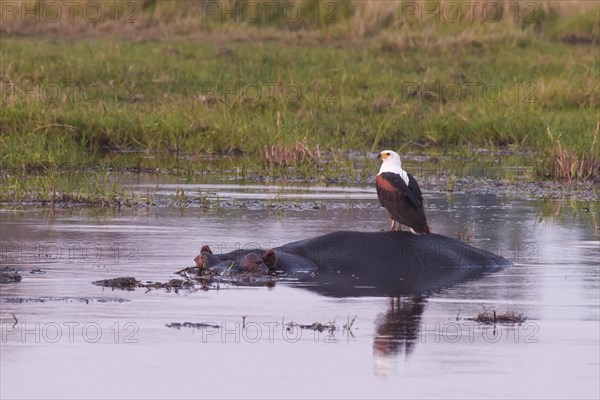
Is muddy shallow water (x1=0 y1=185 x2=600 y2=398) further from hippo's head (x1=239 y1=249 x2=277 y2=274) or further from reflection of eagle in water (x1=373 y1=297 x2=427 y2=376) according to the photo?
hippo's head (x1=239 y1=249 x2=277 y2=274)

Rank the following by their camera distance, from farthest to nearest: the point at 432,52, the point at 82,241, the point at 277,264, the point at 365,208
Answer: the point at 432,52 < the point at 365,208 < the point at 82,241 < the point at 277,264

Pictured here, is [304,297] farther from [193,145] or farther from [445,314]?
[193,145]

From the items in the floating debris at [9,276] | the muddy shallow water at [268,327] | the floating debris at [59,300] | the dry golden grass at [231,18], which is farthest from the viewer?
the dry golden grass at [231,18]

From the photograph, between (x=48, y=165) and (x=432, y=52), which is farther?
(x=432, y=52)

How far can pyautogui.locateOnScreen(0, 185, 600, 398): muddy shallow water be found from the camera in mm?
6469

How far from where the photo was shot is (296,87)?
67.5 ft

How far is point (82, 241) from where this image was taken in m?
10.8

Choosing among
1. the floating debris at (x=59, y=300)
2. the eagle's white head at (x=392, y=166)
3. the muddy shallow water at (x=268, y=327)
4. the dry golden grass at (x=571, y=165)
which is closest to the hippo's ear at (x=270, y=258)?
the muddy shallow water at (x=268, y=327)

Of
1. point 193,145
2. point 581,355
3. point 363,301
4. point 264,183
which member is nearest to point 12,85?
point 193,145

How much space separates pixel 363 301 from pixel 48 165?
24.4 feet

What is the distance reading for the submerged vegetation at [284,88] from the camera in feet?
52.5

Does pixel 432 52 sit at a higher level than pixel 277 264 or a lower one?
higher

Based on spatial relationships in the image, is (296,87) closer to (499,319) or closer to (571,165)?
(571,165)

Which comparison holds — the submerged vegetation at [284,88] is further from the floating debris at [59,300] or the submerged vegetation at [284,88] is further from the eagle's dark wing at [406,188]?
the floating debris at [59,300]
